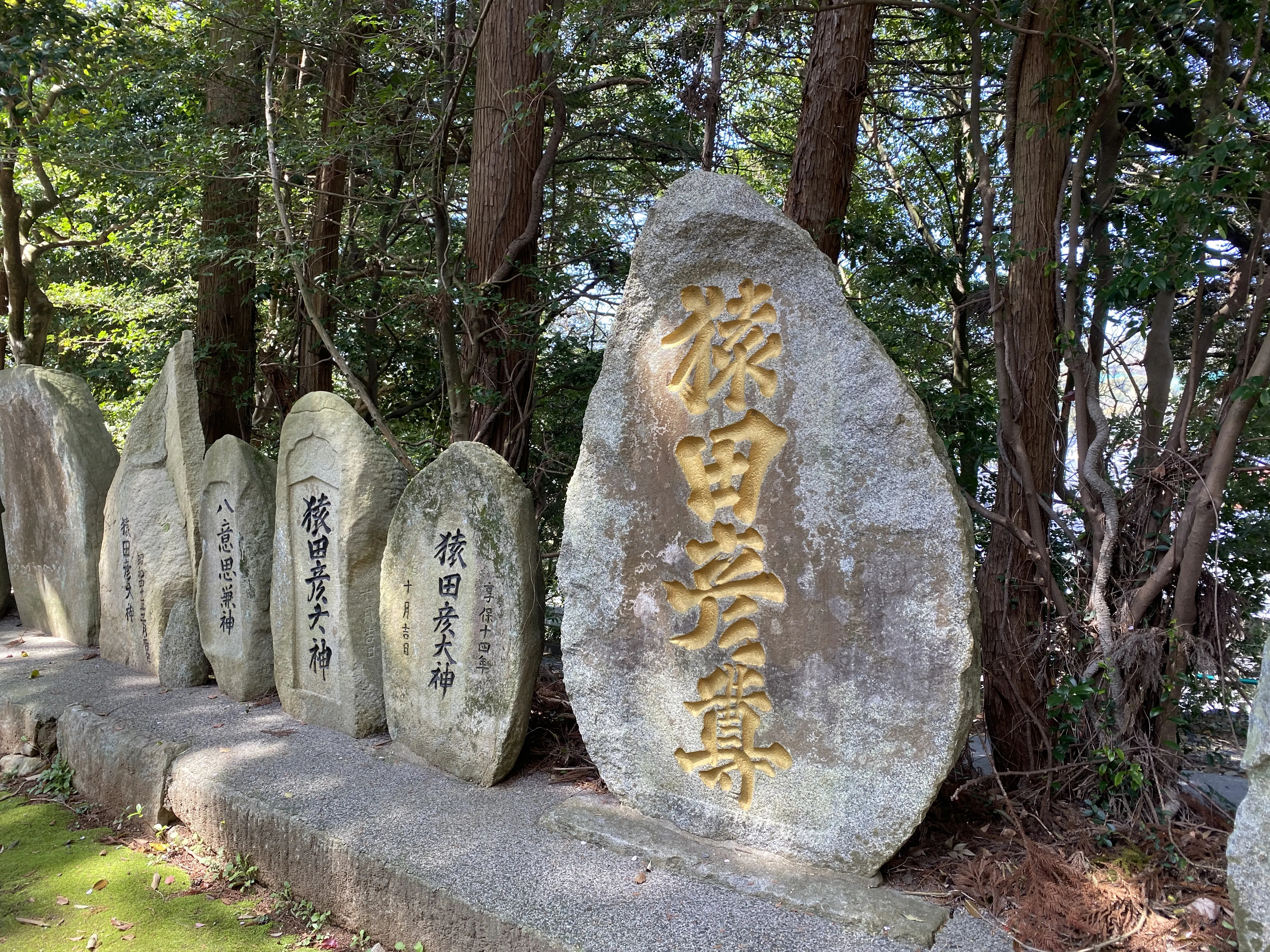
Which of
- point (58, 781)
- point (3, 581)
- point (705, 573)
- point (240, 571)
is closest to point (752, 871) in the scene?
point (705, 573)

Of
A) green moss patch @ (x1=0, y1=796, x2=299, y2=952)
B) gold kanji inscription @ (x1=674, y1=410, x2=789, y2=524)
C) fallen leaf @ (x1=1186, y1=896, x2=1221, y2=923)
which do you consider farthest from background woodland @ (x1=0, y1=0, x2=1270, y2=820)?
green moss patch @ (x1=0, y1=796, x2=299, y2=952)

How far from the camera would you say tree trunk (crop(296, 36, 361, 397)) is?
19.5 feet

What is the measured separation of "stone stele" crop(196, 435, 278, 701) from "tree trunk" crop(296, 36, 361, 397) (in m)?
1.46

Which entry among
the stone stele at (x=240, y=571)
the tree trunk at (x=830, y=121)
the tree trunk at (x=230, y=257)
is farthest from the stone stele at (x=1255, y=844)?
the tree trunk at (x=230, y=257)

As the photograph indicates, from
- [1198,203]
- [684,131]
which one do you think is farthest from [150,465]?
[1198,203]

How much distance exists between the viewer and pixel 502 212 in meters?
4.95

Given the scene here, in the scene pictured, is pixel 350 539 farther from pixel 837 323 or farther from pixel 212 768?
pixel 837 323

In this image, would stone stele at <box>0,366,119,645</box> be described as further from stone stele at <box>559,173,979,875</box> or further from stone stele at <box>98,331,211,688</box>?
stone stele at <box>559,173,979,875</box>

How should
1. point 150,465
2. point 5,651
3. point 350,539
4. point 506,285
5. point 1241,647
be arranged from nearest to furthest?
point 1241,647, point 350,539, point 506,285, point 150,465, point 5,651

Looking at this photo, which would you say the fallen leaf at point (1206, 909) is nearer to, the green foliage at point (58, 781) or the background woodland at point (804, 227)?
the background woodland at point (804, 227)

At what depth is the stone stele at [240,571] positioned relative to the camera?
4.68m

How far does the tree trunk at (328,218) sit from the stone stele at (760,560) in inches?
134

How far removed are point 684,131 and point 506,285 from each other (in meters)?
1.70

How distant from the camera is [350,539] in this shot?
4.10 metres
